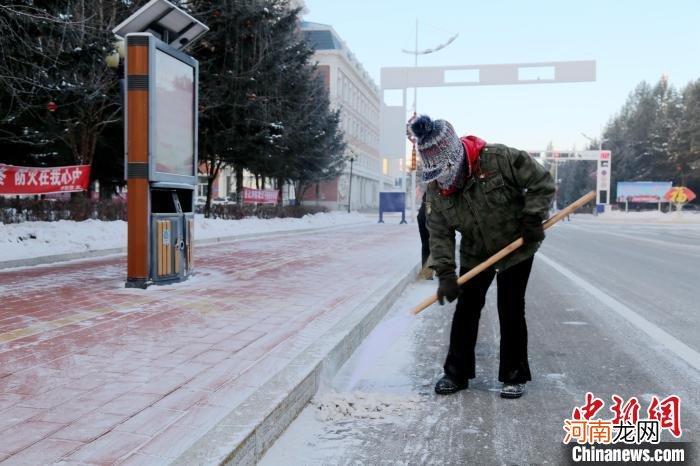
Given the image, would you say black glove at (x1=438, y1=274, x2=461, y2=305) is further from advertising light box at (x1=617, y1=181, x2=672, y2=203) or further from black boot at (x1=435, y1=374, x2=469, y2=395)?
advertising light box at (x1=617, y1=181, x2=672, y2=203)

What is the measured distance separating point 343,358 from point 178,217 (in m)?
3.87

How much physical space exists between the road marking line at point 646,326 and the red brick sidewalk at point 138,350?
9.07 ft

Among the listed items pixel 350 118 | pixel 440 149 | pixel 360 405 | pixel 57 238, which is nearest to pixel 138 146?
pixel 440 149

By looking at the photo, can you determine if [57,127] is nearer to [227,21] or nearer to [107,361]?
[227,21]

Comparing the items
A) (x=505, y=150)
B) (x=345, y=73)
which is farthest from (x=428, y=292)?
(x=345, y=73)

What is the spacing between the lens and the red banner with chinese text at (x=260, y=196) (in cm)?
2573

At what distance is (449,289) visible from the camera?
11.7 ft

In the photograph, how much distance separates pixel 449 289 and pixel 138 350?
2.21m

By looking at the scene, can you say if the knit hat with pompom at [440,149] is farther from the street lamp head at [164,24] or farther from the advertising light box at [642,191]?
the advertising light box at [642,191]

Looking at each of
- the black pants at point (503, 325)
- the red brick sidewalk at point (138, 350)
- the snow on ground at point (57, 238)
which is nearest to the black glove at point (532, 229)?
the black pants at point (503, 325)

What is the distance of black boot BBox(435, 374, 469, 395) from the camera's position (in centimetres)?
374

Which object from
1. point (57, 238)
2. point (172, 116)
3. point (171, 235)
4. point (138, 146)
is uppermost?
point (172, 116)

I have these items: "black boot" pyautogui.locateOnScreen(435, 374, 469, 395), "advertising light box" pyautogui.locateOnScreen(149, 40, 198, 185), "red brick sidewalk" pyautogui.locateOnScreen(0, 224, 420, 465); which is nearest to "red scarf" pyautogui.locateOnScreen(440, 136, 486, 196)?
"black boot" pyautogui.locateOnScreen(435, 374, 469, 395)

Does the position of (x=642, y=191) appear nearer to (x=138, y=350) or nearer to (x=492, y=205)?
(x=492, y=205)
